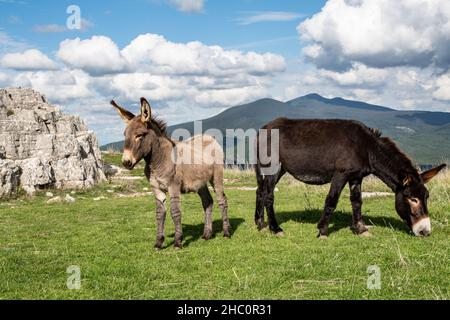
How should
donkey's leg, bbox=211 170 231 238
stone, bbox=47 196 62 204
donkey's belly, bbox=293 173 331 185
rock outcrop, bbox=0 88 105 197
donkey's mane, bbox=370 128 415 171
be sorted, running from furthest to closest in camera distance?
rock outcrop, bbox=0 88 105 197 < stone, bbox=47 196 62 204 < donkey's leg, bbox=211 170 231 238 < donkey's belly, bbox=293 173 331 185 < donkey's mane, bbox=370 128 415 171

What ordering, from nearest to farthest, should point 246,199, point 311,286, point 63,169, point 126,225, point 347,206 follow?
point 311,286
point 126,225
point 347,206
point 246,199
point 63,169

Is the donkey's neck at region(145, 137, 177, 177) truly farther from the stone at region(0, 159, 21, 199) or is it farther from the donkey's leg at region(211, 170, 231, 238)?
the stone at region(0, 159, 21, 199)

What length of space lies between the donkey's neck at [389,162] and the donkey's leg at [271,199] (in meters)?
2.51

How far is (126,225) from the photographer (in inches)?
567

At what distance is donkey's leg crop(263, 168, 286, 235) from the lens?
1184 centimetres

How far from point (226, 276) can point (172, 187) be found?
3.02 m

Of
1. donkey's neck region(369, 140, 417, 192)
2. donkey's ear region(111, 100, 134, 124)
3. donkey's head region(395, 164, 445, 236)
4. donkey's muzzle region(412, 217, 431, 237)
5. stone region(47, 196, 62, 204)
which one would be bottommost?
stone region(47, 196, 62, 204)

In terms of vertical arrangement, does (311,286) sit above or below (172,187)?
below

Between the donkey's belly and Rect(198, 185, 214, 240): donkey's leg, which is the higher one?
the donkey's belly

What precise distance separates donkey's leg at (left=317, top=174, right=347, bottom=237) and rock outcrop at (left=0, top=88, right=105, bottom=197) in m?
17.2

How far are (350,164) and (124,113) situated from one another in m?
5.72

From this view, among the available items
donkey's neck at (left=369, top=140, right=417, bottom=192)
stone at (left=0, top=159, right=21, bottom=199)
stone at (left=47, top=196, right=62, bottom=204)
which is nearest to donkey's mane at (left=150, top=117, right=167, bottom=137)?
donkey's neck at (left=369, top=140, right=417, bottom=192)
